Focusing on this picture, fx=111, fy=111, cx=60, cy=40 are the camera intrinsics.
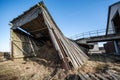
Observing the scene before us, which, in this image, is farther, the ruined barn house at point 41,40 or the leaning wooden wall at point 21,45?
the leaning wooden wall at point 21,45

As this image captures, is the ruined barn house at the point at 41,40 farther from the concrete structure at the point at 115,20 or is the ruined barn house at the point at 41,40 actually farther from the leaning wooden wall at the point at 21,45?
the concrete structure at the point at 115,20

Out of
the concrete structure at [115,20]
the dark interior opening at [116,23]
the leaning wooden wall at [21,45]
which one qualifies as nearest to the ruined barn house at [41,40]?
the leaning wooden wall at [21,45]

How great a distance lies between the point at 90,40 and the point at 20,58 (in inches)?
434

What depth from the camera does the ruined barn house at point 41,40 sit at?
8.70 meters

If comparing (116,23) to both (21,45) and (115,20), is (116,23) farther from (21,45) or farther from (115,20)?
(21,45)

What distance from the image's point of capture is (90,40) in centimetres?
1772

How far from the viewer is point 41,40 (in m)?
14.9

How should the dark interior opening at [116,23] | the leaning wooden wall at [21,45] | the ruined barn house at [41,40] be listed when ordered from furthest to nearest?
the dark interior opening at [116,23] < the leaning wooden wall at [21,45] < the ruined barn house at [41,40]

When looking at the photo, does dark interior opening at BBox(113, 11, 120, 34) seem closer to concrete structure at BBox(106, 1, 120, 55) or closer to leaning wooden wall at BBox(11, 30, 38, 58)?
concrete structure at BBox(106, 1, 120, 55)

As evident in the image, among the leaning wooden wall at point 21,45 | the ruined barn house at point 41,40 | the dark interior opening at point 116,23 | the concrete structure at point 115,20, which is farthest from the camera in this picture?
the dark interior opening at point 116,23

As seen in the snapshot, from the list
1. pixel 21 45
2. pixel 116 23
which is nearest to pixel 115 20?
pixel 116 23

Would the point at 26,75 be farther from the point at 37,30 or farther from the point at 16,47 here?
the point at 37,30

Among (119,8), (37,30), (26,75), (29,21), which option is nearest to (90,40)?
(119,8)

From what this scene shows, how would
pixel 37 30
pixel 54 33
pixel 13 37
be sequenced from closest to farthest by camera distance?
1. pixel 54 33
2. pixel 13 37
3. pixel 37 30
